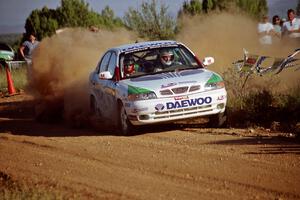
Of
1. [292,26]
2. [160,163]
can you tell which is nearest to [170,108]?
[160,163]

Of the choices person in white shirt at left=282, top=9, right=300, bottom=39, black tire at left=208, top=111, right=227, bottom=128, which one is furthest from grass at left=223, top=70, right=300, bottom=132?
person in white shirt at left=282, top=9, right=300, bottom=39

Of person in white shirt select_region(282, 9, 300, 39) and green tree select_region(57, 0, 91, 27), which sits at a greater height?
person in white shirt select_region(282, 9, 300, 39)

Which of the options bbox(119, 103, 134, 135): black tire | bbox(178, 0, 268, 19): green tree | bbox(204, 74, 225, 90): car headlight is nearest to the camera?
bbox(204, 74, 225, 90): car headlight

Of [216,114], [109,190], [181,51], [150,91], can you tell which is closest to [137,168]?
[109,190]

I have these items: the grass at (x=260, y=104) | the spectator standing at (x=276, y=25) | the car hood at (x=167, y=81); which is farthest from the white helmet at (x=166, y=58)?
the spectator standing at (x=276, y=25)

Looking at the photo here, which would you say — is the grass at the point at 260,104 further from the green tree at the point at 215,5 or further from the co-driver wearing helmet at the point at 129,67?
the green tree at the point at 215,5

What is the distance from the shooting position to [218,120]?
10602 mm

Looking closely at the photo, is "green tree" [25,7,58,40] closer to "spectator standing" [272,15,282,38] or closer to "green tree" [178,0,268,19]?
"green tree" [178,0,268,19]

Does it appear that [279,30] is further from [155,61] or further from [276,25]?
[155,61]

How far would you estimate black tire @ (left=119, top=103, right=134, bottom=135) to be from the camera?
1038 centimetres

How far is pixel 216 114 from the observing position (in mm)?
10484

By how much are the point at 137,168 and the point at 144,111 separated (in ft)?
7.56

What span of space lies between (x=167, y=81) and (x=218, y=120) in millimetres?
1203

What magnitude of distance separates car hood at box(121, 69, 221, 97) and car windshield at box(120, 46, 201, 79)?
22cm
